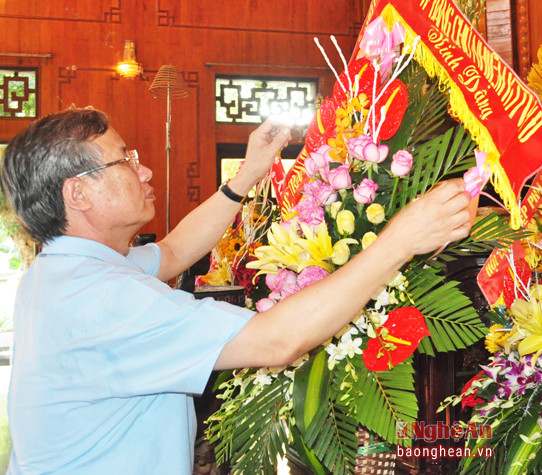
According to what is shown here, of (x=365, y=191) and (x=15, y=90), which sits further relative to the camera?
(x=15, y=90)

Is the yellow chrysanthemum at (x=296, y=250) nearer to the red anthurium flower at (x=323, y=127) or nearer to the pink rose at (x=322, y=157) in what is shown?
the pink rose at (x=322, y=157)

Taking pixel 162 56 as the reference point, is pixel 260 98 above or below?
below

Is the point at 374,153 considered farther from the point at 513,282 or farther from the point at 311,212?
the point at 513,282

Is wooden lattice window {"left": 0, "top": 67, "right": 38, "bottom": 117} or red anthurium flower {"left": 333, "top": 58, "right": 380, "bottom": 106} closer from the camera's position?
red anthurium flower {"left": 333, "top": 58, "right": 380, "bottom": 106}

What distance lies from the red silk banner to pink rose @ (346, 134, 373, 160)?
179 millimetres

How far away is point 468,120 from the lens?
45.8 inches

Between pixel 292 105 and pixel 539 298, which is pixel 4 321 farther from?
pixel 539 298

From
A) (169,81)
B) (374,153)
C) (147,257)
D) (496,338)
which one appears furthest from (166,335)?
(169,81)

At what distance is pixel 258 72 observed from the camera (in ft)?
20.6

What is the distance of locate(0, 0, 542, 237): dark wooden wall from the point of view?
5883 millimetres

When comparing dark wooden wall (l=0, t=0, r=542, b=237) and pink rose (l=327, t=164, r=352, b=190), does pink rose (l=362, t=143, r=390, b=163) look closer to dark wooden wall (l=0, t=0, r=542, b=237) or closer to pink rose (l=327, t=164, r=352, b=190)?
pink rose (l=327, t=164, r=352, b=190)

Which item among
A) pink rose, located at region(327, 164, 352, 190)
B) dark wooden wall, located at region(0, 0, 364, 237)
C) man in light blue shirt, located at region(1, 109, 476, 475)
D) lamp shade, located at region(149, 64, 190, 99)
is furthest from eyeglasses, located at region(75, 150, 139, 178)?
dark wooden wall, located at region(0, 0, 364, 237)

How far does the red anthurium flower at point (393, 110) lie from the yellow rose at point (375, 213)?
14 centimetres

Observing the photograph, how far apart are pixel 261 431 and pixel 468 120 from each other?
656 mm
